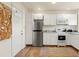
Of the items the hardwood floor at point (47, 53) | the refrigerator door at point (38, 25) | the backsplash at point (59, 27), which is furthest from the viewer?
the backsplash at point (59, 27)

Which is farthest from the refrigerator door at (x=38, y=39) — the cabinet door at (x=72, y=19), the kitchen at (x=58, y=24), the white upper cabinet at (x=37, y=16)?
the cabinet door at (x=72, y=19)

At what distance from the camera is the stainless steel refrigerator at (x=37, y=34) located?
29.6ft

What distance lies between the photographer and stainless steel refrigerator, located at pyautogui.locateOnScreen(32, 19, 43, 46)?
901 centimetres

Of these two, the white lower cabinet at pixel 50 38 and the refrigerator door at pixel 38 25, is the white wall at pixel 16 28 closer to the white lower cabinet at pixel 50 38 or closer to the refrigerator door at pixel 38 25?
the refrigerator door at pixel 38 25

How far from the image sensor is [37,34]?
9.03 m

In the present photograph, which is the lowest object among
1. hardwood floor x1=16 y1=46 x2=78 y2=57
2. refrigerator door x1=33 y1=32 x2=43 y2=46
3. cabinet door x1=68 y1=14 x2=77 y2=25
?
hardwood floor x1=16 y1=46 x2=78 y2=57

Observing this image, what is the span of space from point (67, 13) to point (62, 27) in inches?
35.0

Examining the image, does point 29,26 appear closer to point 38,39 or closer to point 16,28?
point 38,39

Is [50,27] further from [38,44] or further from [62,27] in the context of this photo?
[38,44]

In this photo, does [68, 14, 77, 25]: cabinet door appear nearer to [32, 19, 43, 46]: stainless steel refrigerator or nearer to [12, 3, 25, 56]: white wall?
[32, 19, 43, 46]: stainless steel refrigerator

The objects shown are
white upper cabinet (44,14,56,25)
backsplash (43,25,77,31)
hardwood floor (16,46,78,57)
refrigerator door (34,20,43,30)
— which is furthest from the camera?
backsplash (43,25,77,31)

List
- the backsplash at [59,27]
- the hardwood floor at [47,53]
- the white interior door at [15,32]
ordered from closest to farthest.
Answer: the white interior door at [15,32] → the hardwood floor at [47,53] → the backsplash at [59,27]

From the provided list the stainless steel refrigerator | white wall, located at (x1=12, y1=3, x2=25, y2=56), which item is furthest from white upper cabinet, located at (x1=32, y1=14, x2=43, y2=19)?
white wall, located at (x1=12, y1=3, x2=25, y2=56)

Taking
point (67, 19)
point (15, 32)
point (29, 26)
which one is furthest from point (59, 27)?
point (15, 32)
